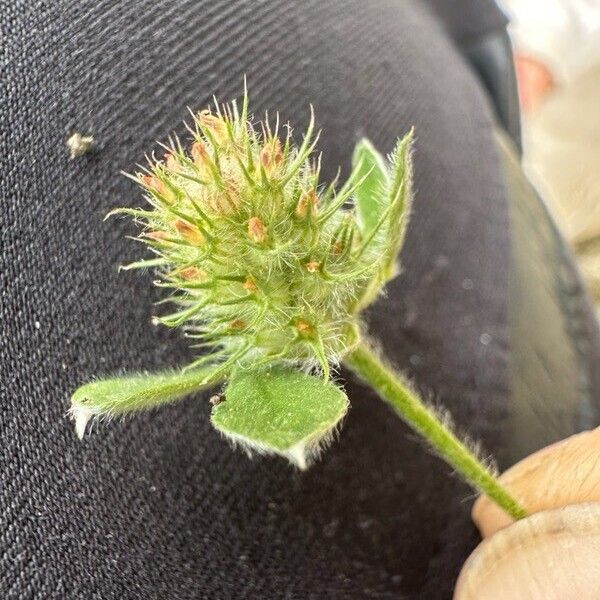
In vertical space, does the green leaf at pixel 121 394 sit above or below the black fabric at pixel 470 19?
above

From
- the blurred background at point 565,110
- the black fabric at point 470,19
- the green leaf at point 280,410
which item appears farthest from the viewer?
the blurred background at point 565,110

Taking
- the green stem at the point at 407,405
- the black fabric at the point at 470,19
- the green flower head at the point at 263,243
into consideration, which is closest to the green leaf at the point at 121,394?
the green flower head at the point at 263,243

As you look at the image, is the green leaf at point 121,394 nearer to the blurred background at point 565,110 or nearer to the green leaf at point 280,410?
the green leaf at point 280,410

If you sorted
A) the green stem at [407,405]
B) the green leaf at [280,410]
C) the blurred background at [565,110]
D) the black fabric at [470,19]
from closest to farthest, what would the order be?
1. the green leaf at [280,410]
2. the green stem at [407,405]
3. the black fabric at [470,19]
4. the blurred background at [565,110]

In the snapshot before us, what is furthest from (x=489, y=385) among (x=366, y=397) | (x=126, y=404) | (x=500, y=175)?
(x=126, y=404)

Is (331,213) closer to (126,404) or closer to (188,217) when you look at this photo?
(188,217)

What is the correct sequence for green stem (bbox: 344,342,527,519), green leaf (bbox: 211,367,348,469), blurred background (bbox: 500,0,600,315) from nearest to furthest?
green leaf (bbox: 211,367,348,469) → green stem (bbox: 344,342,527,519) → blurred background (bbox: 500,0,600,315)

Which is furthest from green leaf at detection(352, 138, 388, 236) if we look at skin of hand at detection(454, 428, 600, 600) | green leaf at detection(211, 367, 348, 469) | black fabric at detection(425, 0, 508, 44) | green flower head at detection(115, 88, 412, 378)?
black fabric at detection(425, 0, 508, 44)

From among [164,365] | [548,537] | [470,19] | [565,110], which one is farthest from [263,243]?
[565,110]

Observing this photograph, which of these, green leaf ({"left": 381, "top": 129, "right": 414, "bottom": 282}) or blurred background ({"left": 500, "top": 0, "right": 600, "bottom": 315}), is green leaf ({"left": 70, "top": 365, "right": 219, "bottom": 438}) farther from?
blurred background ({"left": 500, "top": 0, "right": 600, "bottom": 315})
